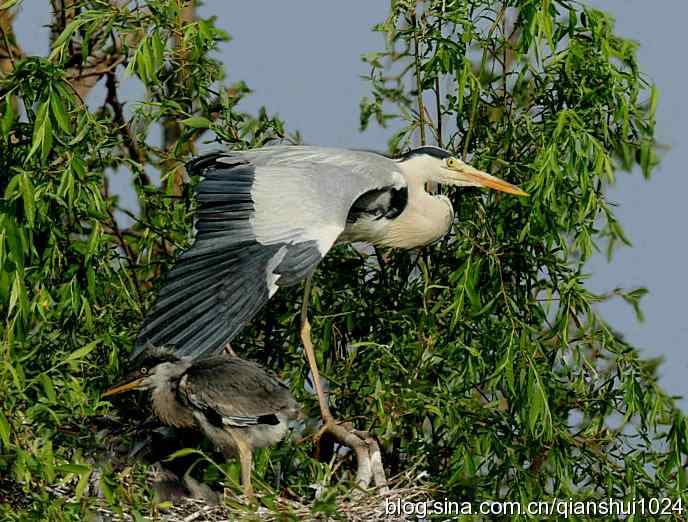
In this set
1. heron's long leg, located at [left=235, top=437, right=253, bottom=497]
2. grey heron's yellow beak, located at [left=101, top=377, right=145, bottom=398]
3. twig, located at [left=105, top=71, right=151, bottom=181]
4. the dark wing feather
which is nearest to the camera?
the dark wing feather

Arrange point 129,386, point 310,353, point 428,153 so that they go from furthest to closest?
1. point 428,153
2. point 310,353
3. point 129,386

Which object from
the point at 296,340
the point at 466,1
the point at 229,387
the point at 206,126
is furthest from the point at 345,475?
the point at 466,1

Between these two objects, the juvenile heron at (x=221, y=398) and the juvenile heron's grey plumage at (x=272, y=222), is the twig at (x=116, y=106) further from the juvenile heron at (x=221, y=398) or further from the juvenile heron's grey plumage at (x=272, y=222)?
the juvenile heron at (x=221, y=398)

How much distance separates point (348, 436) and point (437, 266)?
65 cm

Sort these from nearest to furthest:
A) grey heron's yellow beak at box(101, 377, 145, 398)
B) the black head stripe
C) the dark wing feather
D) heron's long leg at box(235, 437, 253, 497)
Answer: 1. the dark wing feather
2. heron's long leg at box(235, 437, 253, 497)
3. grey heron's yellow beak at box(101, 377, 145, 398)
4. the black head stripe

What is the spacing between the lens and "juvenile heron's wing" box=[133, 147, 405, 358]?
167 inches

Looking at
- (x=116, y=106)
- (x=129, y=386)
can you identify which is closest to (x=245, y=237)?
(x=129, y=386)

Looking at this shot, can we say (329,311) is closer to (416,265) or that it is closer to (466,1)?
(416,265)

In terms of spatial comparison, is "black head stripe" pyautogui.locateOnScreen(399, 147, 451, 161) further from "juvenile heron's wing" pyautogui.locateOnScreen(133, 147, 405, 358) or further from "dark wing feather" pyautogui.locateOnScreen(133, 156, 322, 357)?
"dark wing feather" pyautogui.locateOnScreen(133, 156, 322, 357)

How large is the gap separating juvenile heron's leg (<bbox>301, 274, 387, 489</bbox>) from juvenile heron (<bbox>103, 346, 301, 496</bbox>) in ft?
0.46

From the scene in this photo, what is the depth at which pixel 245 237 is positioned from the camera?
4.36 m

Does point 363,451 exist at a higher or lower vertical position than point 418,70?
lower

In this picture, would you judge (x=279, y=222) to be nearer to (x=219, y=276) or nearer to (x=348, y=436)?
(x=219, y=276)

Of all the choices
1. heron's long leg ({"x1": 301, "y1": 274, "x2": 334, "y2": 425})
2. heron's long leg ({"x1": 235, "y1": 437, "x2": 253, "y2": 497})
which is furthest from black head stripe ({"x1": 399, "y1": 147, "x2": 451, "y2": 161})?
heron's long leg ({"x1": 235, "y1": 437, "x2": 253, "y2": 497})
